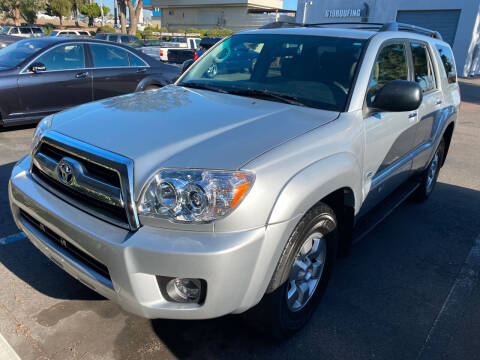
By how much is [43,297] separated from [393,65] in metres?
3.23

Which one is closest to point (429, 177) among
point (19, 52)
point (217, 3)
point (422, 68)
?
point (422, 68)

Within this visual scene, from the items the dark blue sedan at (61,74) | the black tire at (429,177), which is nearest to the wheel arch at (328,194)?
the black tire at (429,177)

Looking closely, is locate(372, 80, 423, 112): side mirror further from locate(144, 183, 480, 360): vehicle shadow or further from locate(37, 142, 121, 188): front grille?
locate(37, 142, 121, 188): front grille

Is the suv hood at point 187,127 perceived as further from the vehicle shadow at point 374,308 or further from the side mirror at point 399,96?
the vehicle shadow at point 374,308

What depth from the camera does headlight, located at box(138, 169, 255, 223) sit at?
1894mm

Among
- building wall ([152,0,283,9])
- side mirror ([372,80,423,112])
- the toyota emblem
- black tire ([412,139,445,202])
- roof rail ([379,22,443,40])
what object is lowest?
black tire ([412,139,445,202])

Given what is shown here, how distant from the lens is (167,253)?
1811 mm

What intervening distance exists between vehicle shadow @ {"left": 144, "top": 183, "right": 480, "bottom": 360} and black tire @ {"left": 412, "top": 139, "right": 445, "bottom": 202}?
477 mm

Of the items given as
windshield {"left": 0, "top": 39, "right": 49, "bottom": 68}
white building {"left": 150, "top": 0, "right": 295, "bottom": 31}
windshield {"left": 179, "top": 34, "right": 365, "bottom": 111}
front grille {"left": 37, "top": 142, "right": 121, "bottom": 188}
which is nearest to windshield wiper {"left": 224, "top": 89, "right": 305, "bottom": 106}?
windshield {"left": 179, "top": 34, "right": 365, "bottom": 111}

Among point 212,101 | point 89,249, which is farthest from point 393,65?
point 89,249

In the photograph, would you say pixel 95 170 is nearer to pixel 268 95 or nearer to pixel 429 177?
pixel 268 95

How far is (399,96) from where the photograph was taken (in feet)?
8.70

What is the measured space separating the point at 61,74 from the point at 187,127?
5.48 m

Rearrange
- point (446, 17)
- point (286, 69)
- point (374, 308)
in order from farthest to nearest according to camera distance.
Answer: point (446, 17) < point (286, 69) < point (374, 308)
